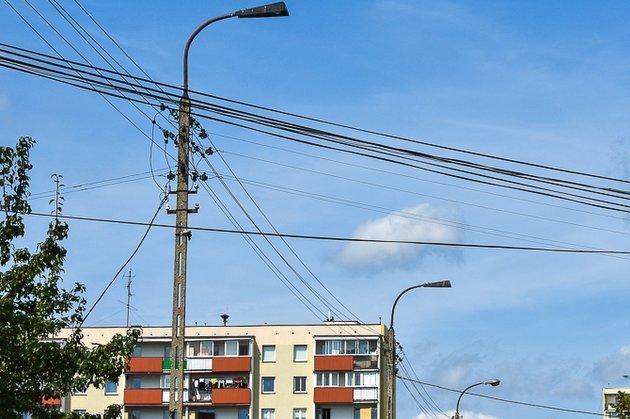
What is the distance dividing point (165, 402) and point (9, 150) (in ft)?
285

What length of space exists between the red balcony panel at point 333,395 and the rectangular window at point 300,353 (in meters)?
3.44

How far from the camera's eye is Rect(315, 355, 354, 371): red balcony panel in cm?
10988

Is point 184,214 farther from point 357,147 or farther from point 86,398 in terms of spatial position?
point 86,398

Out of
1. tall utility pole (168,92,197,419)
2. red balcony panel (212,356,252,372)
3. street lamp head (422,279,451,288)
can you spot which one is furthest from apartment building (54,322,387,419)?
tall utility pole (168,92,197,419)

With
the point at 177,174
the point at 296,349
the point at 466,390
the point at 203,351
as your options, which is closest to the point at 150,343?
the point at 203,351

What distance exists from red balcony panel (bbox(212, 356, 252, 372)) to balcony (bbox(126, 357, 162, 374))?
4654mm

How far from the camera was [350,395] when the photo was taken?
109062mm

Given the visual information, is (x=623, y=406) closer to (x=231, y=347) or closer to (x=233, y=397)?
(x=233, y=397)

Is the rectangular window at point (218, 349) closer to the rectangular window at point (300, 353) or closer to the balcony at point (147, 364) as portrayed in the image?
the balcony at point (147, 364)

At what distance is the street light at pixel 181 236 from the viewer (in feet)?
92.5

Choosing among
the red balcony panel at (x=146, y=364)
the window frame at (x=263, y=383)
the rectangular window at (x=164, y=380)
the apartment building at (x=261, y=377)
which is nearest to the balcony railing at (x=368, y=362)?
the apartment building at (x=261, y=377)

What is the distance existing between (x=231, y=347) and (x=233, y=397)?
438 centimetres

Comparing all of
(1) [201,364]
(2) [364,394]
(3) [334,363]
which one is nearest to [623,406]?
(2) [364,394]

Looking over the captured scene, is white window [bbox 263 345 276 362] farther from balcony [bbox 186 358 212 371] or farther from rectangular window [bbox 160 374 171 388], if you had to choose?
rectangular window [bbox 160 374 171 388]
